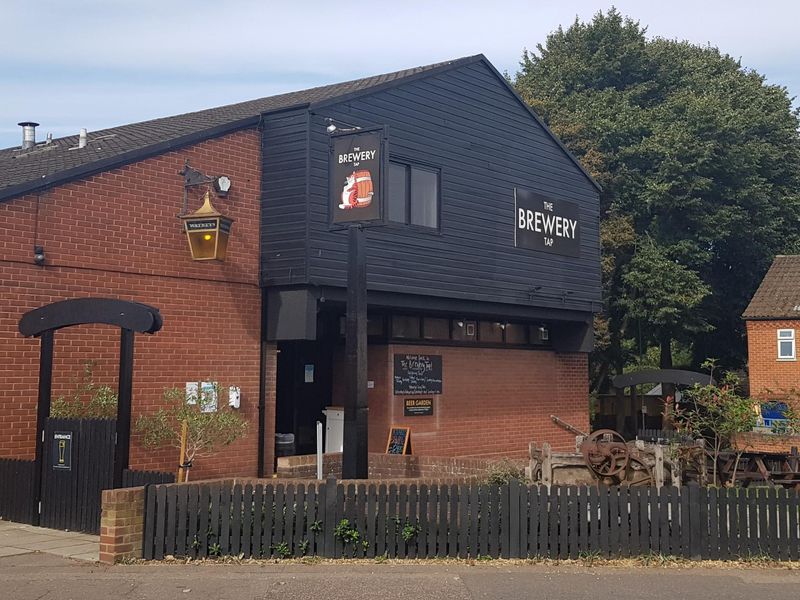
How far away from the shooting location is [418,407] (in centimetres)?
1878

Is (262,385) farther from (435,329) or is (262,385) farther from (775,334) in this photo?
(775,334)

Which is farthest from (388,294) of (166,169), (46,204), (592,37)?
(592,37)

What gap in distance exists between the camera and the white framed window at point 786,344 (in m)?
29.9

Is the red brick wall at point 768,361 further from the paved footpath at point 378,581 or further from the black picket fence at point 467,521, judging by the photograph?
the paved footpath at point 378,581

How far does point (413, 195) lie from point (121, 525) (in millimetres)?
9878

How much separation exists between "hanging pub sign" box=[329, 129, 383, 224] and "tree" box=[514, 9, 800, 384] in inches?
811

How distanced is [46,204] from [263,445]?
219 inches

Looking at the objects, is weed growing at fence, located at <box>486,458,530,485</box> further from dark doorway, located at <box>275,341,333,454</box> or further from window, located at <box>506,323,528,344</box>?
window, located at <box>506,323,528,344</box>

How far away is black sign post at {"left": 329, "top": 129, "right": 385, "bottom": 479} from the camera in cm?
1155

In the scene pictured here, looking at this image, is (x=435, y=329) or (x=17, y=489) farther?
(x=435, y=329)

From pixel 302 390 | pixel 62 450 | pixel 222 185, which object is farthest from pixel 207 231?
pixel 302 390

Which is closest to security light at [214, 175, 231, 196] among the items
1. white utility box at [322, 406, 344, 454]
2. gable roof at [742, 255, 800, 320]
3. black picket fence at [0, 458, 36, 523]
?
white utility box at [322, 406, 344, 454]

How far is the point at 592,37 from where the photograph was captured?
128 ft

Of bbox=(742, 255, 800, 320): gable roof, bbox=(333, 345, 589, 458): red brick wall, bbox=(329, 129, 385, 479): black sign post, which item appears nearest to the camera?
bbox=(329, 129, 385, 479): black sign post
